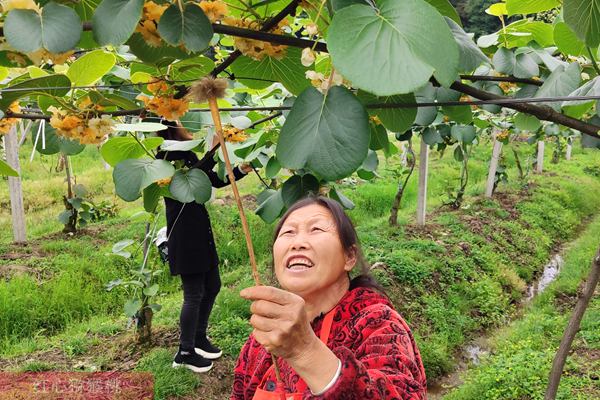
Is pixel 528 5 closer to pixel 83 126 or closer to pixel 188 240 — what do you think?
pixel 83 126

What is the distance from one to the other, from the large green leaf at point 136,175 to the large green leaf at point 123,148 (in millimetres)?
134

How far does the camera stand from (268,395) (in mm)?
1047

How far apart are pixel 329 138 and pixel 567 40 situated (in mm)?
614

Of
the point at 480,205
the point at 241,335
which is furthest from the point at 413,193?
the point at 241,335

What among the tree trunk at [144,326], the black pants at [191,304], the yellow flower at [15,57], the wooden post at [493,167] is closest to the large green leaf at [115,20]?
the yellow flower at [15,57]

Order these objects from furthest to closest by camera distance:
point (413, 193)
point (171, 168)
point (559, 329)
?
1. point (413, 193)
2. point (559, 329)
3. point (171, 168)

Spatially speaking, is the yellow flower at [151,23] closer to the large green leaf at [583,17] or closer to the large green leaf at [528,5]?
the large green leaf at [583,17]

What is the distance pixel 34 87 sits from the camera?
0.75 meters

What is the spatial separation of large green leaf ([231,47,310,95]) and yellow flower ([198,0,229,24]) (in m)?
0.21

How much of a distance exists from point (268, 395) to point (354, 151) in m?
0.64

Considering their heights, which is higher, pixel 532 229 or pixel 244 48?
pixel 244 48

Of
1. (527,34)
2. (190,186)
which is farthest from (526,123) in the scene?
(190,186)

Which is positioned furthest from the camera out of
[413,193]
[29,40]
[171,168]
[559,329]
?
[413,193]

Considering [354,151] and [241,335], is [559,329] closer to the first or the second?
[241,335]
